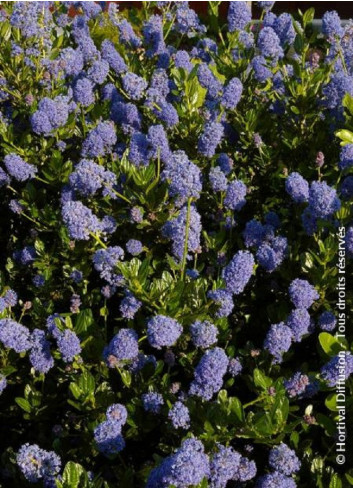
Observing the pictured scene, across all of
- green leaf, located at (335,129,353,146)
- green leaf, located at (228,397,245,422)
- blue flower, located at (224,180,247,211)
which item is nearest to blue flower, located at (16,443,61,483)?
green leaf, located at (228,397,245,422)

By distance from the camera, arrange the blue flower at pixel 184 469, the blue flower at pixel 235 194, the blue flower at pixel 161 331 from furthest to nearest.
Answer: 1. the blue flower at pixel 235 194
2. the blue flower at pixel 161 331
3. the blue flower at pixel 184 469

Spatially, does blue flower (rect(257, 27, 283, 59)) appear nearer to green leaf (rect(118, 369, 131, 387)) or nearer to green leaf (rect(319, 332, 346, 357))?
green leaf (rect(319, 332, 346, 357))

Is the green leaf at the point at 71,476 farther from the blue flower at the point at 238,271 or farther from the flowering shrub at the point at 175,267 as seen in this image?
the blue flower at the point at 238,271

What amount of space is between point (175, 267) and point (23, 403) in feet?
2.61

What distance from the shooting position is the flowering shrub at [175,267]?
196 cm

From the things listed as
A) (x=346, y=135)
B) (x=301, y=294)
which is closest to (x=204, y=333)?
(x=301, y=294)

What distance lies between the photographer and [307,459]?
6.57 feet

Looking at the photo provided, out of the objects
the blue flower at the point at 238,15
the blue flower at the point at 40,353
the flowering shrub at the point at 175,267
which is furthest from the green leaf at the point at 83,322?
the blue flower at the point at 238,15

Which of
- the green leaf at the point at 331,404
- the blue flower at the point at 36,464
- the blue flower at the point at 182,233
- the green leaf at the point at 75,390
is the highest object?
the blue flower at the point at 182,233

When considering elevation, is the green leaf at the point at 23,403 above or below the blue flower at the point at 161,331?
below

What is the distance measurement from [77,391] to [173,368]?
399 mm

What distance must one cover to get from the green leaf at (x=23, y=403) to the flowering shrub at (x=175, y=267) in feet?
0.10

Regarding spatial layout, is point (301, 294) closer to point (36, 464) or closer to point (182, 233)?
point (182, 233)

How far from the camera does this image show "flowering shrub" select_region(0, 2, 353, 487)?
1.96 m
